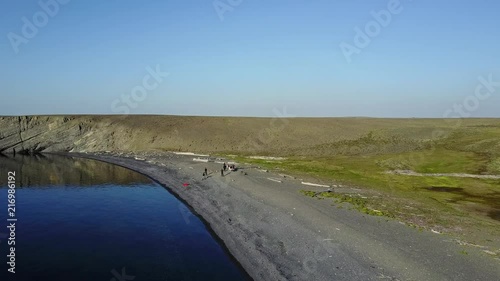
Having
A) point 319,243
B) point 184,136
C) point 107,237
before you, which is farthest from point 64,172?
point 319,243

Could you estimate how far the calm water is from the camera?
82.4 ft

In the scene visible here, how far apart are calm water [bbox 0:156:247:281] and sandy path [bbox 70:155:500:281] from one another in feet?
7.78

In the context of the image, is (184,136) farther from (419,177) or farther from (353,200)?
(353,200)

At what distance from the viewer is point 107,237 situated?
32.4m

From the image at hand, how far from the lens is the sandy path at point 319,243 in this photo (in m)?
23.1

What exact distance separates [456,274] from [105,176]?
200ft

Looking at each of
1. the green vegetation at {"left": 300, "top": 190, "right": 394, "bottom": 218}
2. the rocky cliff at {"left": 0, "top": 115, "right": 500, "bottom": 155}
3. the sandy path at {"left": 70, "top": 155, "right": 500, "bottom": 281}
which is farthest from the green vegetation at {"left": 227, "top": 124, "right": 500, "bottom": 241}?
the sandy path at {"left": 70, "top": 155, "right": 500, "bottom": 281}

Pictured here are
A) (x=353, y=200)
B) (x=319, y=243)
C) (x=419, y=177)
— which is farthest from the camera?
(x=419, y=177)

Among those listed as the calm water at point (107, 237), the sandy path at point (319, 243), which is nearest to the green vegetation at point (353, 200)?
the sandy path at point (319, 243)

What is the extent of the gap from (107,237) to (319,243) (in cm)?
1932

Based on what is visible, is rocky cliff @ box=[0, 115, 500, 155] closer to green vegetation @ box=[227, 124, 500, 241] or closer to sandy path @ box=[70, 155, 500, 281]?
green vegetation @ box=[227, 124, 500, 241]

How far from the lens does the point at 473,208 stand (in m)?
38.7

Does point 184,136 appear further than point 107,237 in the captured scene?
Yes

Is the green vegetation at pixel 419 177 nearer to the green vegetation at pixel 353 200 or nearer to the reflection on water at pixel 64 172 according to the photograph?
the green vegetation at pixel 353 200
